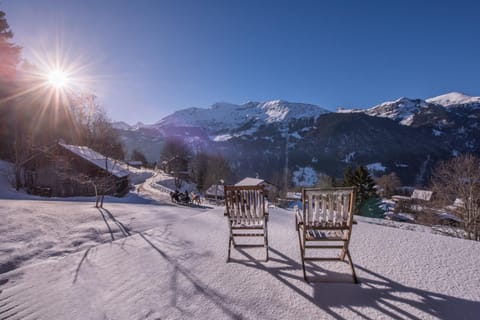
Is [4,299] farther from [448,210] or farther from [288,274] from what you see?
[448,210]

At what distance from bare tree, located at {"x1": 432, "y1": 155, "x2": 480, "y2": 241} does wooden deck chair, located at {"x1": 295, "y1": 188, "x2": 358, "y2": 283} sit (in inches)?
468

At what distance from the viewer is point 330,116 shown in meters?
172

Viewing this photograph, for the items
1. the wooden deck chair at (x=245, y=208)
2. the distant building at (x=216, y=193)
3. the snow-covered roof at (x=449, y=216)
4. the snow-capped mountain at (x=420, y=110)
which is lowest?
the distant building at (x=216, y=193)

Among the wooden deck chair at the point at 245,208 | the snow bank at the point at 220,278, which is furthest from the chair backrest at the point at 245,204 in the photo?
the snow bank at the point at 220,278

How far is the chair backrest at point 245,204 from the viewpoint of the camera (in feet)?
10.8

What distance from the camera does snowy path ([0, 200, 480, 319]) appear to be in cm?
208

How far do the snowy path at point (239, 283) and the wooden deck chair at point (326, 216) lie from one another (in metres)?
0.37

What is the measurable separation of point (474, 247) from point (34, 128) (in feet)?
99.9

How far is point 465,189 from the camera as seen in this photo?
11273mm

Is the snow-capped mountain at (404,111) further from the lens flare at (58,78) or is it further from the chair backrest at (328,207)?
the chair backrest at (328,207)

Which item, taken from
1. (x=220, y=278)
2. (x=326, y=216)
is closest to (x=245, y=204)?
(x=220, y=278)

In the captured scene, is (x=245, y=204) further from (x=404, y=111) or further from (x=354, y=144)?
(x=404, y=111)

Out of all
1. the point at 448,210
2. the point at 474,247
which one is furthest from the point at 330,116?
the point at 474,247

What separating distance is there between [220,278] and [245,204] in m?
1.12
